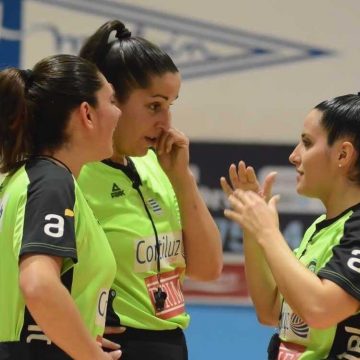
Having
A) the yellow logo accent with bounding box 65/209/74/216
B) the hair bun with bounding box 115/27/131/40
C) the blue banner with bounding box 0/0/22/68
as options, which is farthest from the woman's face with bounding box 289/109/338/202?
the blue banner with bounding box 0/0/22/68

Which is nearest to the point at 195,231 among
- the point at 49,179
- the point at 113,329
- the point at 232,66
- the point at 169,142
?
the point at 169,142

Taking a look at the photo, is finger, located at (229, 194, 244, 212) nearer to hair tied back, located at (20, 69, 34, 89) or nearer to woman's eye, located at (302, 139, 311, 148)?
woman's eye, located at (302, 139, 311, 148)

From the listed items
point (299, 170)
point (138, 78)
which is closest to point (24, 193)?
point (138, 78)

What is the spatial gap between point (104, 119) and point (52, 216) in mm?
260

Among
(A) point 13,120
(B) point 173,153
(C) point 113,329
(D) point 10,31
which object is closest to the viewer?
(A) point 13,120

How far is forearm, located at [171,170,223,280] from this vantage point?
6.43 feet

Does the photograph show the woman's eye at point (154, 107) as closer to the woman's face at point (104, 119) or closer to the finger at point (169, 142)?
the finger at point (169, 142)

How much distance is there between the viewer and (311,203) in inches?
162

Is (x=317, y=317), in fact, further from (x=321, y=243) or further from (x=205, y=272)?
(x=205, y=272)

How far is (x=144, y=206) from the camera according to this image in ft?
6.13

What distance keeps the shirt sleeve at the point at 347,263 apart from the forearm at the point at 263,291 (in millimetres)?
315

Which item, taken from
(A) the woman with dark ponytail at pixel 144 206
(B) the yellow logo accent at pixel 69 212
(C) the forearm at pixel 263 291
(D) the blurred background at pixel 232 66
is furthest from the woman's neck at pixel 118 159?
(D) the blurred background at pixel 232 66

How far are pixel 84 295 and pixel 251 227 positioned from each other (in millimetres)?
380

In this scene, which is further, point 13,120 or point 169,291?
point 169,291
